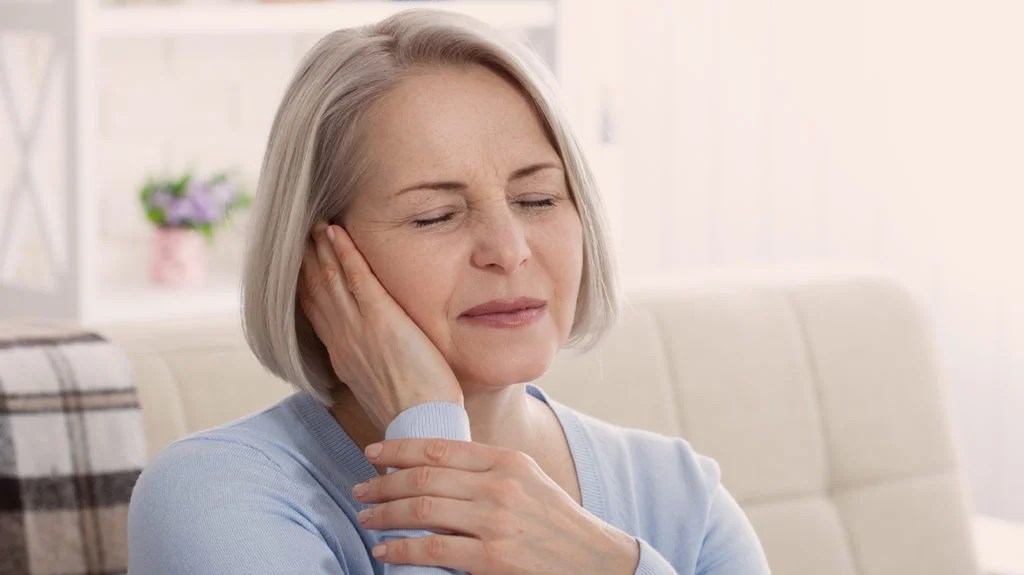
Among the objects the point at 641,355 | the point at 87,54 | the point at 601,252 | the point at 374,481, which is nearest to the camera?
the point at 374,481

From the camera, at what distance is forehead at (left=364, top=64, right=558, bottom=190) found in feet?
4.75

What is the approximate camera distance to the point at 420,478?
134 cm

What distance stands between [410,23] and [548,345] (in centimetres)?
36

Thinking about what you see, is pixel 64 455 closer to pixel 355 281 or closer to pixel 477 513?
pixel 355 281

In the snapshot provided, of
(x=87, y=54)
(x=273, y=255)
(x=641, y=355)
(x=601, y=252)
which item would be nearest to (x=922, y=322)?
(x=641, y=355)

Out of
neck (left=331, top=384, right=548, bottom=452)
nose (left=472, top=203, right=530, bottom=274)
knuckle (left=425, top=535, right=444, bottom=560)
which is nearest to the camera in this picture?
knuckle (left=425, top=535, right=444, bottom=560)

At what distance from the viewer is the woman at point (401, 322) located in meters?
1.35

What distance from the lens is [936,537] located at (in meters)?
2.26

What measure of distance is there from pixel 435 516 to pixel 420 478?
0.13 feet

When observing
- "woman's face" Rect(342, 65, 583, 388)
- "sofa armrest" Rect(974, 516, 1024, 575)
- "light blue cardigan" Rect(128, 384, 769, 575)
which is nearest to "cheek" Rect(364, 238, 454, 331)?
"woman's face" Rect(342, 65, 583, 388)

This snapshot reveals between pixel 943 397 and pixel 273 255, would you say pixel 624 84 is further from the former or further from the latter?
pixel 273 255

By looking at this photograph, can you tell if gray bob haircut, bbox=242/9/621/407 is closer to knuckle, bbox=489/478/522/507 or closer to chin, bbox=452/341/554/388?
chin, bbox=452/341/554/388

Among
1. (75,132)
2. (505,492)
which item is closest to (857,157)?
(75,132)

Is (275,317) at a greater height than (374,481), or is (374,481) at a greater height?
(275,317)
